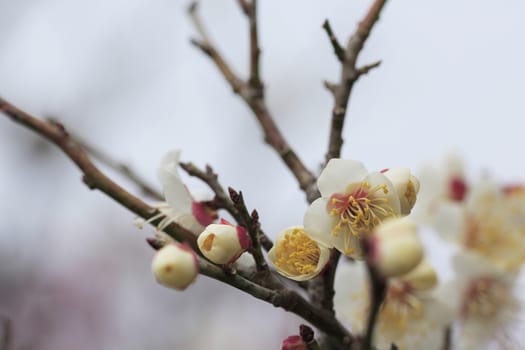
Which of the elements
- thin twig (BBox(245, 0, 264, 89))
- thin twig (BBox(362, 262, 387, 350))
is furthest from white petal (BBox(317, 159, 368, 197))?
thin twig (BBox(245, 0, 264, 89))

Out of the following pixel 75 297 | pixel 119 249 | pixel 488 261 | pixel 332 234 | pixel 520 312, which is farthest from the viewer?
pixel 119 249

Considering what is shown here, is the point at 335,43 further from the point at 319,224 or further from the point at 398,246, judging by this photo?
the point at 398,246

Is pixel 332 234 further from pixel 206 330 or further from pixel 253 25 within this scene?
pixel 206 330

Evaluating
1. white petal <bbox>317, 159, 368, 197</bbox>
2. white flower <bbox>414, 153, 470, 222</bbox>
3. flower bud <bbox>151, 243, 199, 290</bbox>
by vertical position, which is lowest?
white flower <bbox>414, 153, 470, 222</bbox>

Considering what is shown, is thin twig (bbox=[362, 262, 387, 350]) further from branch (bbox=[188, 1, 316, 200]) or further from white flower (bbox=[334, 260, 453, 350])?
branch (bbox=[188, 1, 316, 200])

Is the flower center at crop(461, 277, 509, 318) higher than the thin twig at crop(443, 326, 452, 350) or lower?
lower

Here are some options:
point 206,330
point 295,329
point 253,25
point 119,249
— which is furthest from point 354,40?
point 119,249

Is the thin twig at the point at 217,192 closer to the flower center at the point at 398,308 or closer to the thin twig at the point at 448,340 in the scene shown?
the flower center at the point at 398,308
